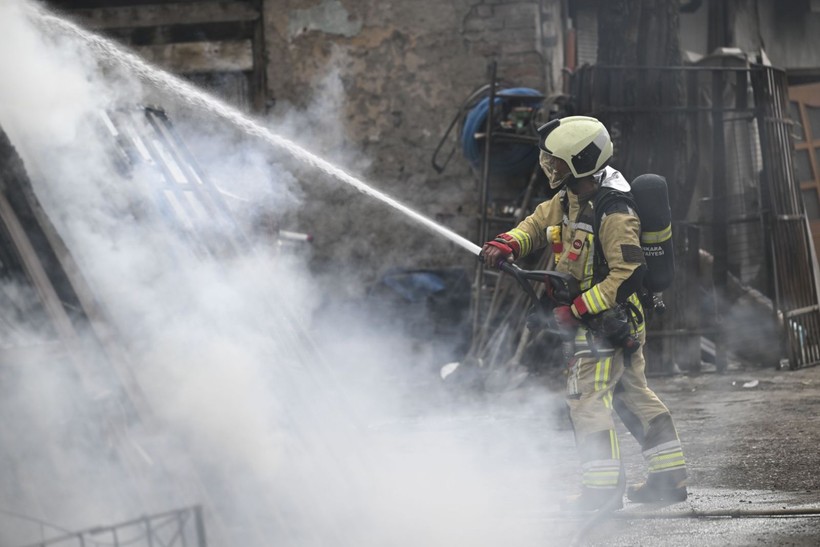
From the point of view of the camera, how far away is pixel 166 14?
37.9ft

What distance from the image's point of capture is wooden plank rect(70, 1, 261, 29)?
37.2ft

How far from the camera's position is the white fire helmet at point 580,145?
15.7 feet

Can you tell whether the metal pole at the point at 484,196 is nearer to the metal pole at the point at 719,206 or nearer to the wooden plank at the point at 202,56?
the metal pole at the point at 719,206

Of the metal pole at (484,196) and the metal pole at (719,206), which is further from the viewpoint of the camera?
the metal pole at (484,196)

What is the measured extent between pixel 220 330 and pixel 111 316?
0.72m

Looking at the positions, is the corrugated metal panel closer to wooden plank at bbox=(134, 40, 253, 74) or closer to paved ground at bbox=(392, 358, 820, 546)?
wooden plank at bbox=(134, 40, 253, 74)

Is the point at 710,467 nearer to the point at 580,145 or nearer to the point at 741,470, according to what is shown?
the point at 741,470

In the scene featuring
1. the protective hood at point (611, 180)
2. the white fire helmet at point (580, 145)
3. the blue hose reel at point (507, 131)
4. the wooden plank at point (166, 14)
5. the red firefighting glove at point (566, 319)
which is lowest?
the red firefighting glove at point (566, 319)

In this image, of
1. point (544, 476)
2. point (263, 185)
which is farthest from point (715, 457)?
point (263, 185)

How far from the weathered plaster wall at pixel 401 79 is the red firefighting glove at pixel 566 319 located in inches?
233

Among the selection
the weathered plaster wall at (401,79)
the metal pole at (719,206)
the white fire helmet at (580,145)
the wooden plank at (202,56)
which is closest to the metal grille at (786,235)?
the metal pole at (719,206)

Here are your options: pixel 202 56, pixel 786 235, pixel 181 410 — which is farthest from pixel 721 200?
pixel 181 410

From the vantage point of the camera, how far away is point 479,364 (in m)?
9.02

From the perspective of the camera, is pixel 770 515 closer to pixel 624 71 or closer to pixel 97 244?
pixel 97 244
